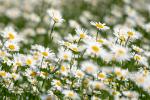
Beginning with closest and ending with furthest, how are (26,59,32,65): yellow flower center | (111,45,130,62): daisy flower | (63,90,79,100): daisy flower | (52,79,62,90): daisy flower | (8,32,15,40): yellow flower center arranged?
(63,90,79,100): daisy flower → (52,79,62,90): daisy flower → (111,45,130,62): daisy flower → (26,59,32,65): yellow flower center → (8,32,15,40): yellow flower center

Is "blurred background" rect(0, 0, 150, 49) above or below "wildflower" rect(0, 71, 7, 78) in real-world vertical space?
above

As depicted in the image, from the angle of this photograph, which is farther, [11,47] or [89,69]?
[11,47]

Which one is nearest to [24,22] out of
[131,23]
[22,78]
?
[131,23]

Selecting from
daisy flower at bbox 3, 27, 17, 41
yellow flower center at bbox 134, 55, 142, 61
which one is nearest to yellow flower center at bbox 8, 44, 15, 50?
daisy flower at bbox 3, 27, 17, 41

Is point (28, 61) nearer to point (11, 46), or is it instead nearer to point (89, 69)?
point (11, 46)

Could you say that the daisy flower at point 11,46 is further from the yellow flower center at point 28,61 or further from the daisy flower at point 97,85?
the daisy flower at point 97,85

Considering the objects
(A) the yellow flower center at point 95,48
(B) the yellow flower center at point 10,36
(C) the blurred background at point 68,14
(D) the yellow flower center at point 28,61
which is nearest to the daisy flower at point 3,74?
(D) the yellow flower center at point 28,61

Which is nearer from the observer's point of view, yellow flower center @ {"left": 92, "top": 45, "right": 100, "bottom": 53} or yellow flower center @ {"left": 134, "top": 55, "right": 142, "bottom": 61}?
yellow flower center @ {"left": 92, "top": 45, "right": 100, "bottom": 53}

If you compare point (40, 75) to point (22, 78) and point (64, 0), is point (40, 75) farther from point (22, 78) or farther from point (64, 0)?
point (64, 0)

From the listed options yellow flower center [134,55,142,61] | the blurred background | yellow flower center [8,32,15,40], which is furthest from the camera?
the blurred background

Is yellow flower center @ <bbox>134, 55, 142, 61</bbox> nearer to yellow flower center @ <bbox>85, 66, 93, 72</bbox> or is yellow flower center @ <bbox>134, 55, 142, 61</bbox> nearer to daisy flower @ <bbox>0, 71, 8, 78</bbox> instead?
yellow flower center @ <bbox>85, 66, 93, 72</bbox>

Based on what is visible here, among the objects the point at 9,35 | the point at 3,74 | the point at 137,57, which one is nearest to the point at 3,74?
the point at 3,74
